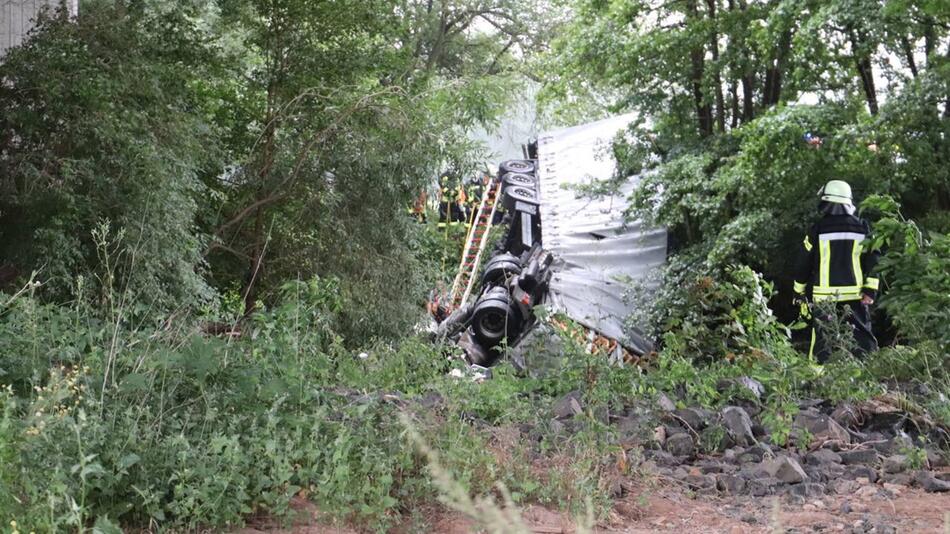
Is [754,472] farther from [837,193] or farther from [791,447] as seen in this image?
[837,193]

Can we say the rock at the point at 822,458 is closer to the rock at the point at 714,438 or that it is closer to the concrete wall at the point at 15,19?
the rock at the point at 714,438

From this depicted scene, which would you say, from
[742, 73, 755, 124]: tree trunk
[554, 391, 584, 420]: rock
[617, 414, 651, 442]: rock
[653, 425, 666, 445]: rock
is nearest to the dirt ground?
[617, 414, 651, 442]: rock

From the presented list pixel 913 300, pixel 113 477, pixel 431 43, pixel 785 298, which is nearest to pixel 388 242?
pixel 785 298

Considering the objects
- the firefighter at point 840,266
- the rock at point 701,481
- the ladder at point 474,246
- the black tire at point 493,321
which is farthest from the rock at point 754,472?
the ladder at point 474,246

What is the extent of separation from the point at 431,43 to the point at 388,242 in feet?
56.2

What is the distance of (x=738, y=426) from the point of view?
6004 mm

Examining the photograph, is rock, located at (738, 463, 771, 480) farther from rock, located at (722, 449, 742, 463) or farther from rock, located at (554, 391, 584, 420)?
rock, located at (554, 391, 584, 420)

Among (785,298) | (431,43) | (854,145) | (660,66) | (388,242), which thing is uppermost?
(431,43)

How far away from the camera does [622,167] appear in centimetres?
1550

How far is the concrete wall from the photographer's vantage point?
10.9 metres

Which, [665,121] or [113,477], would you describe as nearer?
[113,477]

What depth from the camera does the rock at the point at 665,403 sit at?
6.14m

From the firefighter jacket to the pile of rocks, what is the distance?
160 inches

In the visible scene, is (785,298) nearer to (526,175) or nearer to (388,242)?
(388,242)
